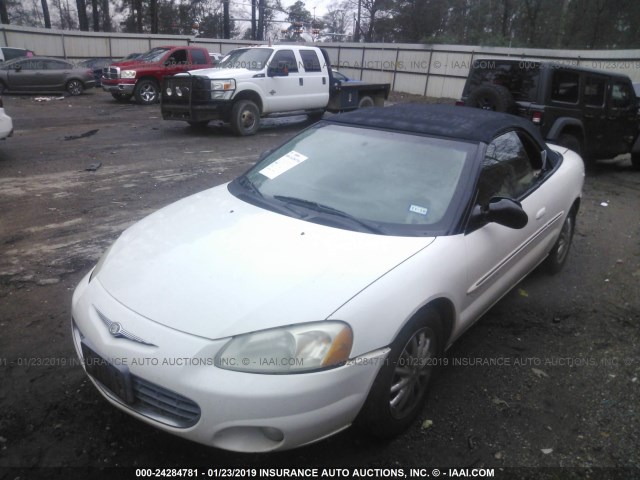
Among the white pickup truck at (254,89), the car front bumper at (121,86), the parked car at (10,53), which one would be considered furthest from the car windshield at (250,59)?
the parked car at (10,53)

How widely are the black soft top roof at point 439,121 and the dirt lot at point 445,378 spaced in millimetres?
A: 1447

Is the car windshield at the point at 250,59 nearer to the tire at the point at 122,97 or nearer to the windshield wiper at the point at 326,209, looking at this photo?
the tire at the point at 122,97

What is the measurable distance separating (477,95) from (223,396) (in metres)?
6.99

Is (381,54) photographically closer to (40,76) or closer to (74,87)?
(74,87)

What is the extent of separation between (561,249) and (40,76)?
736 inches

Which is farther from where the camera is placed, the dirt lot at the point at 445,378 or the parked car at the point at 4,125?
the parked car at the point at 4,125

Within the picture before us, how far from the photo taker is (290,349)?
2.04 metres

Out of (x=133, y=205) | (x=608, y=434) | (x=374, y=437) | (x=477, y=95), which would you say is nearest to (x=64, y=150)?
(x=133, y=205)

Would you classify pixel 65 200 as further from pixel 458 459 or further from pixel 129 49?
pixel 129 49

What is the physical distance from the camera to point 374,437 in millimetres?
2420

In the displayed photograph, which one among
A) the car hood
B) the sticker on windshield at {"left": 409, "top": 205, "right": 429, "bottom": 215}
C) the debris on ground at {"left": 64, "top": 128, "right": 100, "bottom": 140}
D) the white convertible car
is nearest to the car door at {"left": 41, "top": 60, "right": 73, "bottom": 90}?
the debris on ground at {"left": 64, "top": 128, "right": 100, "bottom": 140}

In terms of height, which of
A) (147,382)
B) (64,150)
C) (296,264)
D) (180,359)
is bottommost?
(64,150)

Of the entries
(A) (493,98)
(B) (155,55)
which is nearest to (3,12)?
(B) (155,55)

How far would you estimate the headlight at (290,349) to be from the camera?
2.01 metres
